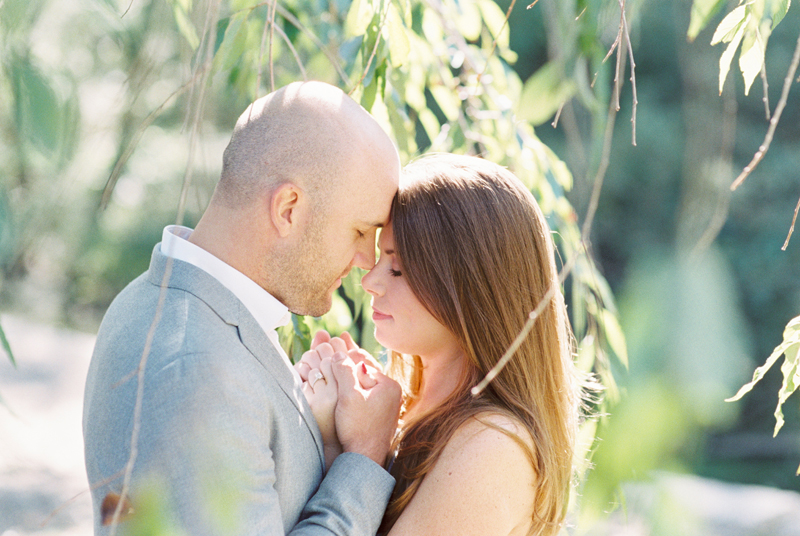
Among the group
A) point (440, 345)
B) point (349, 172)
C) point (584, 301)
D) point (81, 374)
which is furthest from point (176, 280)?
point (81, 374)

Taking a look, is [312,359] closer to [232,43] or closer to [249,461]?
[249,461]

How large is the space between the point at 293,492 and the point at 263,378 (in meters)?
0.17

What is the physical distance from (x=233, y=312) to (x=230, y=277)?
0.25ft

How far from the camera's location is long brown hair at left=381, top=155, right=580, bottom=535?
1.26 m

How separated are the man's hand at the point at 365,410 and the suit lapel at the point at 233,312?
0.06 m

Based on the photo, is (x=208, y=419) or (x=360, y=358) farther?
(x=360, y=358)

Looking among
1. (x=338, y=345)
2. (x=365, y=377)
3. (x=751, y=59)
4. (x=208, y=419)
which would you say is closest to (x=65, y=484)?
(x=338, y=345)

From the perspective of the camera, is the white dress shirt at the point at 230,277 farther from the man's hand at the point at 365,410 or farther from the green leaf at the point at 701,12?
the green leaf at the point at 701,12

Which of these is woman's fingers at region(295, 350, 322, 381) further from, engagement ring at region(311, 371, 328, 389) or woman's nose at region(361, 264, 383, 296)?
woman's nose at region(361, 264, 383, 296)

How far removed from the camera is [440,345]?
138 centimetres

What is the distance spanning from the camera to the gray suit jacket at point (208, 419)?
2.92 ft

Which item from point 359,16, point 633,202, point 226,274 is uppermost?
point 359,16

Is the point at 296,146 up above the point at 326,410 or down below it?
above

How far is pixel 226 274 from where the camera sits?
114 cm
